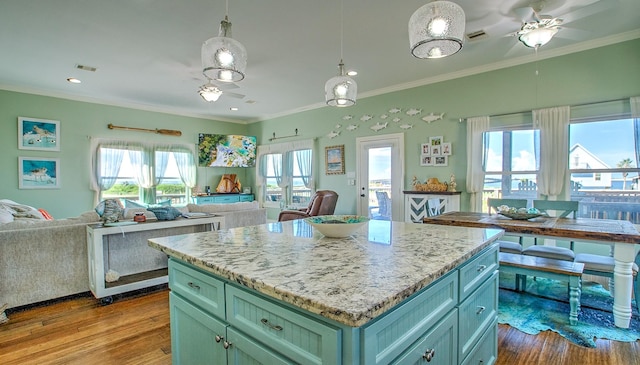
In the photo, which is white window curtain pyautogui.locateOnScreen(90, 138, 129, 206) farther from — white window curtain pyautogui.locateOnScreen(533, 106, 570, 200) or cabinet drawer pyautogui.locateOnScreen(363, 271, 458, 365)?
white window curtain pyautogui.locateOnScreen(533, 106, 570, 200)

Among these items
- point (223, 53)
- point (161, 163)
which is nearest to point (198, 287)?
point (223, 53)

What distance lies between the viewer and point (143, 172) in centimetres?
633

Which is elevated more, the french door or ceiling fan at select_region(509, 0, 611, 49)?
ceiling fan at select_region(509, 0, 611, 49)

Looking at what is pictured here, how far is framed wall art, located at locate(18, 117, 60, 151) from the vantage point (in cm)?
502

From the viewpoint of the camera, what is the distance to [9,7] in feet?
8.82

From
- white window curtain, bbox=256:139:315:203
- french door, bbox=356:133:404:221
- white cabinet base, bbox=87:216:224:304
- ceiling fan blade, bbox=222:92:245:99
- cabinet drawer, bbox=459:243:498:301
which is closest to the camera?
cabinet drawer, bbox=459:243:498:301

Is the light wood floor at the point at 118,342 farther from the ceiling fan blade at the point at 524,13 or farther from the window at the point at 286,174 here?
the window at the point at 286,174

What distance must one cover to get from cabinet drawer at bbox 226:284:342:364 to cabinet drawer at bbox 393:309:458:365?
262 mm

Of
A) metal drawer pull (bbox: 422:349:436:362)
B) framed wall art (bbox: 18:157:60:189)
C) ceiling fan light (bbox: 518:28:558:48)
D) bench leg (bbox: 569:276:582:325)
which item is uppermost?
ceiling fan light (bbox: 518:28:558:48)

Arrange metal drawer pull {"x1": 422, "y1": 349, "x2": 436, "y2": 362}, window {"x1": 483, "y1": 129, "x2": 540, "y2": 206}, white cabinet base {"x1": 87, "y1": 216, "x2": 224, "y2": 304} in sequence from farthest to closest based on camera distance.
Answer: window {"x1": 483, "y1": 129, "x2": 540, "y2": 206}, white cabinet base {"x1": 87, "y1": 216, "x2": 224, "y2": 304}, metal drawer pull {"x1": 422, "y1": 349, "x2": 436, "y2": 362}

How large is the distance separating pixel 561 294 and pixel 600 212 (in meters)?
1.31

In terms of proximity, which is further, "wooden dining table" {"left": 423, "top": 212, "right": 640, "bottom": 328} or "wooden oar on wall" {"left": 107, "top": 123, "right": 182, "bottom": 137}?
"wooden oar on wall" {"left": 107, "top": 123, "right": 182, "bottom": 137}

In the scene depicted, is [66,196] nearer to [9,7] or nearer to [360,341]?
[9,7]

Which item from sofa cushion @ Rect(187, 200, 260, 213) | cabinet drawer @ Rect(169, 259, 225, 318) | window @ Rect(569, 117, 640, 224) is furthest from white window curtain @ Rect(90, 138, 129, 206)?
window @ Rect(569, 117, 640, 224)
